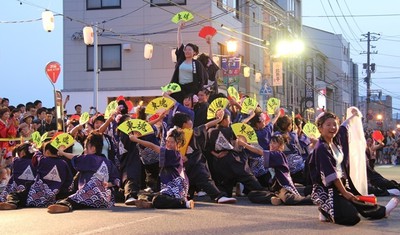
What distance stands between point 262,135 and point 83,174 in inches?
149

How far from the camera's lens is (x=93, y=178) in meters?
8.23

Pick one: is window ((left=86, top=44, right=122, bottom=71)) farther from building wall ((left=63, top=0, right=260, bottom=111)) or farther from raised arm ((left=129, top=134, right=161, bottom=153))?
raised arm ((left=129, top=134, right=161, bottom=153))

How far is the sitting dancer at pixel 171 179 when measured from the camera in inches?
318

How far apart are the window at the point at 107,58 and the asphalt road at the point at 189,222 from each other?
69.5ft

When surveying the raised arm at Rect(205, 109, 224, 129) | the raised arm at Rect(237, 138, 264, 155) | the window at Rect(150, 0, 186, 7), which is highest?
the window at Rect(150, 0, 186, 7)

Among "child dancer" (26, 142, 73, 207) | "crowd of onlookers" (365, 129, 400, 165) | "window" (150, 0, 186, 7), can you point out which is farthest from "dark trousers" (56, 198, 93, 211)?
"window" (150, 0, 186, 7)

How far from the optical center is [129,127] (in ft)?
27.9

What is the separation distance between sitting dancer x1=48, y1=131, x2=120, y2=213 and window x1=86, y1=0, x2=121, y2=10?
21.4 metres

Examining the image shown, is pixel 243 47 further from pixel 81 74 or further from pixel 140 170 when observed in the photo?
pixel 140 170

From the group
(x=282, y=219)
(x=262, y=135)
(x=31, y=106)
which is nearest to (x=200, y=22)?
(x=31, y=106)

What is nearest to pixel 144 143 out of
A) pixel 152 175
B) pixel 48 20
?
pixel 152 175

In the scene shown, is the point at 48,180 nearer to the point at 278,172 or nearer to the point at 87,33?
the point at 278,172

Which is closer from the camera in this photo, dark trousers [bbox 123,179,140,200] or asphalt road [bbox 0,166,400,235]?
asphalt road [bbox 0,166,400,235]

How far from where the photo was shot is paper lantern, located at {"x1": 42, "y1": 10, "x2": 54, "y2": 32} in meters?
20.3
